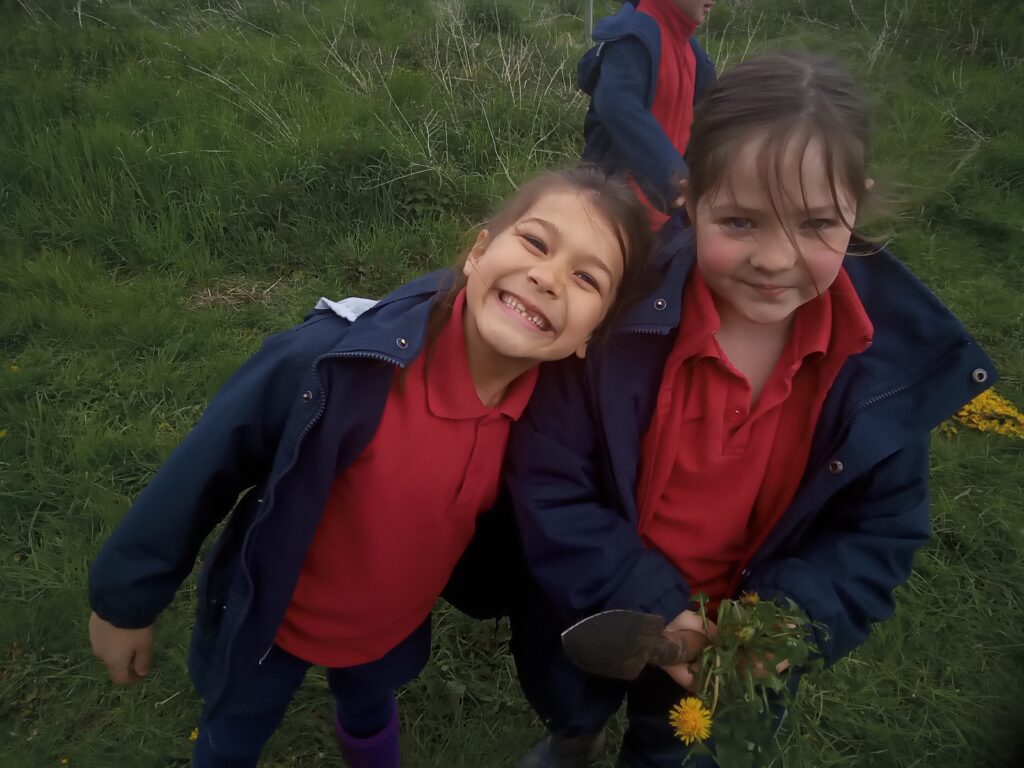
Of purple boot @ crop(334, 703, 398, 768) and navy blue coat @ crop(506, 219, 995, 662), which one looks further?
purple boot @ crop(334, 703, 398, 768)

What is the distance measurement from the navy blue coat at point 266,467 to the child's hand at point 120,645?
70 mm

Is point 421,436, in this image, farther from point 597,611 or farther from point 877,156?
point 877,156

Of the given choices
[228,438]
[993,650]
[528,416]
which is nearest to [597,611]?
[528,416]

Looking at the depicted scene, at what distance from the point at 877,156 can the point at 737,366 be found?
440 mm

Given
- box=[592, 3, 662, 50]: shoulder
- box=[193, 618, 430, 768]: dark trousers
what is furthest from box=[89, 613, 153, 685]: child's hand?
box=[592, 3, 662, 50]: shoulder

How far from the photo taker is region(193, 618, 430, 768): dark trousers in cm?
142

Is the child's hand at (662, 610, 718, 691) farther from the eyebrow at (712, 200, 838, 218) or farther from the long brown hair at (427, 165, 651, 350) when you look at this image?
the eyebrow at (712, 200, 838, 218)

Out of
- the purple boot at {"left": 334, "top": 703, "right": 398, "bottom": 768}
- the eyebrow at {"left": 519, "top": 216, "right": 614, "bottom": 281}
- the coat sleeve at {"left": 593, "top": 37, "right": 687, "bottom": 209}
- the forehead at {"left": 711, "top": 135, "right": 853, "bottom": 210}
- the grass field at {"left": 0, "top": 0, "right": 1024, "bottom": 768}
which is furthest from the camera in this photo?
the coat sleeve at {"left": 593, "top": 37, "right": 687, "bottom": 209}

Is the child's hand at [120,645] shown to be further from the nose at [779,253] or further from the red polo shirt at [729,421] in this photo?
the nose at [779,253]

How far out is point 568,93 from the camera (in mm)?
5031

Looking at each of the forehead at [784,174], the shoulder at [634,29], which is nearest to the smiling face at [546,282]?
the forehead at [784,174]

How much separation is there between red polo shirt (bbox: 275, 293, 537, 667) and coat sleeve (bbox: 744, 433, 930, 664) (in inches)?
21.5

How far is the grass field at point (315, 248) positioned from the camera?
2.06m

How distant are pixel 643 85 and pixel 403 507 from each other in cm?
198
